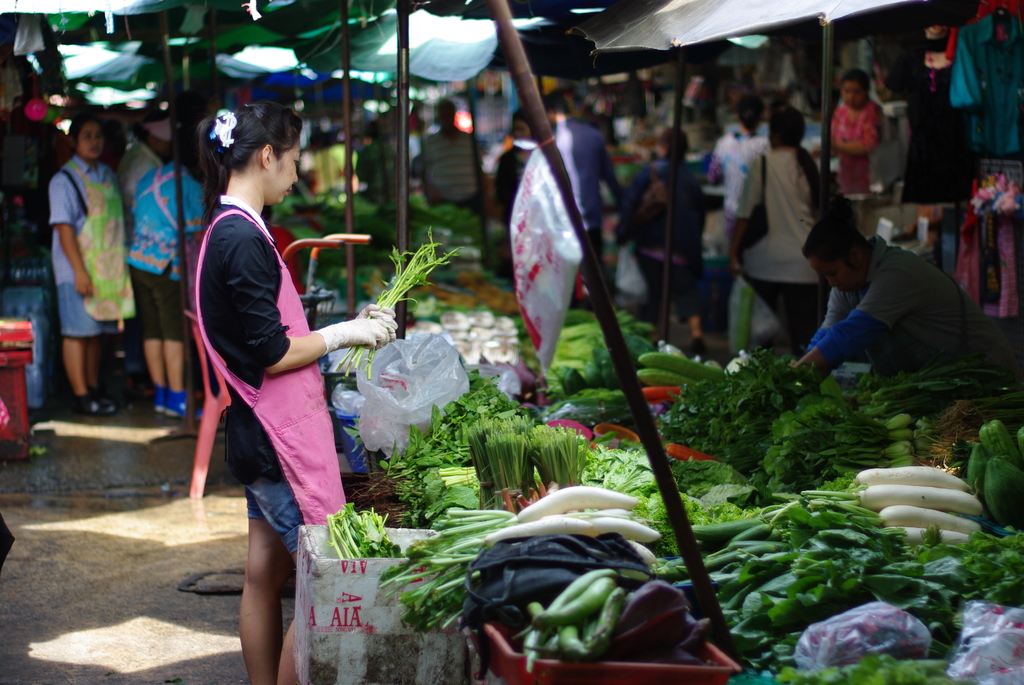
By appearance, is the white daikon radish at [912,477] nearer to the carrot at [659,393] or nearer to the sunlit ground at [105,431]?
the carrot at [659,393]

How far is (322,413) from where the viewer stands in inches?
126

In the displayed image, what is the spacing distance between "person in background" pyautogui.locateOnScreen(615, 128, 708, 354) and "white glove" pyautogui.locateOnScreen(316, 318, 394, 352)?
6363 millimetres

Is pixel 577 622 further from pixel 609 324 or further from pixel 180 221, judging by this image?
pixel 180 221

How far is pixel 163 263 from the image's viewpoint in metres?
7.67

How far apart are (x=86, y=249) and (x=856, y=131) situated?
6873 millimetres

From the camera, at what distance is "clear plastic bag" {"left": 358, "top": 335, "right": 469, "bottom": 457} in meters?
3.87

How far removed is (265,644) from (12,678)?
121 cm

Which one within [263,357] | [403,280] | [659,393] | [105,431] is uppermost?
[403,280]

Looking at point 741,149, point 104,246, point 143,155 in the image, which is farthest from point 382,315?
point 741,149

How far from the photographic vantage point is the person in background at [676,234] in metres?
9.47

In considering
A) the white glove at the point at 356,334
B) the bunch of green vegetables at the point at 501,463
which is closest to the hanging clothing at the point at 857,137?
the bunch of green vegetables at the point at 501,463

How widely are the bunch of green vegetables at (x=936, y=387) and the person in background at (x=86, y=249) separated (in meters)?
5.92

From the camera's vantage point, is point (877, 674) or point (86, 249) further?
point (86, 249)

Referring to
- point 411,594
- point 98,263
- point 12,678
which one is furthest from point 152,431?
point 411,594
